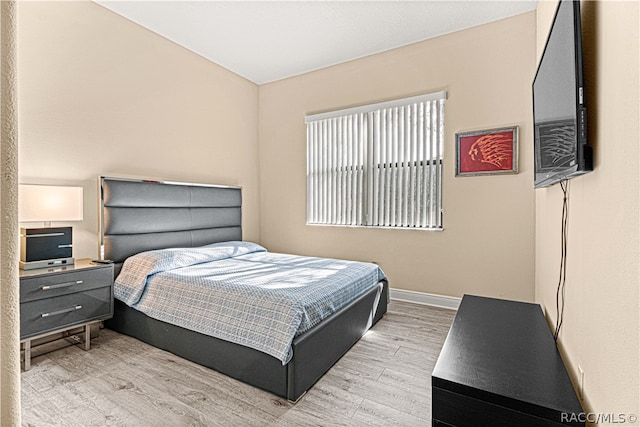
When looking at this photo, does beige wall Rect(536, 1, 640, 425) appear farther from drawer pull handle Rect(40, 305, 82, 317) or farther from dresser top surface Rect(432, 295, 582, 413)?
drawer pull handle Rect(40, 305, 82, 317)

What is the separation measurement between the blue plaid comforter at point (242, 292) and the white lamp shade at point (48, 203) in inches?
25.8

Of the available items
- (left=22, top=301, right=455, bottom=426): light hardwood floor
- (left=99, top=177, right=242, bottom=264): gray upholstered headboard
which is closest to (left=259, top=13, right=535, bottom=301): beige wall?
(left=22, top=301, right=455, bottom=426): light hardwood floor

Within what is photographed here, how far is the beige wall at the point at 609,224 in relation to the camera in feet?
2.64

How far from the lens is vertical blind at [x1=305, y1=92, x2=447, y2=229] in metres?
3.61

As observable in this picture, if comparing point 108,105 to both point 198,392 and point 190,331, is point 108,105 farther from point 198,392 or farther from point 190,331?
point 198,392

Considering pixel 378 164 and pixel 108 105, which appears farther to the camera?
pixel 378 164

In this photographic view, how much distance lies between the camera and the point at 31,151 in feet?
8.32

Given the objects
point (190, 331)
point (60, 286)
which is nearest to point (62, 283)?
point (60, 286)

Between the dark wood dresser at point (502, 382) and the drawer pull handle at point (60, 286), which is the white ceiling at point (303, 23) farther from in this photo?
the dark wood dresser at point (502, 382)

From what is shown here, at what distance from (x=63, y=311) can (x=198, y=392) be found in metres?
1.28

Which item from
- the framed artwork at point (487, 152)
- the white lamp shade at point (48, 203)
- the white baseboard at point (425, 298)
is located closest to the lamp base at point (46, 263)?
the white lamp shade at point (48, 203)

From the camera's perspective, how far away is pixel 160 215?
11.0ft

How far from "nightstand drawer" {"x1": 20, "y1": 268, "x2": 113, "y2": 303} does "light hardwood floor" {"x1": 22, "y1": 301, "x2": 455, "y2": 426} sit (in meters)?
0.50

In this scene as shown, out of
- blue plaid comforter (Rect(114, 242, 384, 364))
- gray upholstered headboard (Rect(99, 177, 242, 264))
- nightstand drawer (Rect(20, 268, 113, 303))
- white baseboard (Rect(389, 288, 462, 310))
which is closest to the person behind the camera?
blue plaid comforter (Rect(114, 242, 384, 364))
